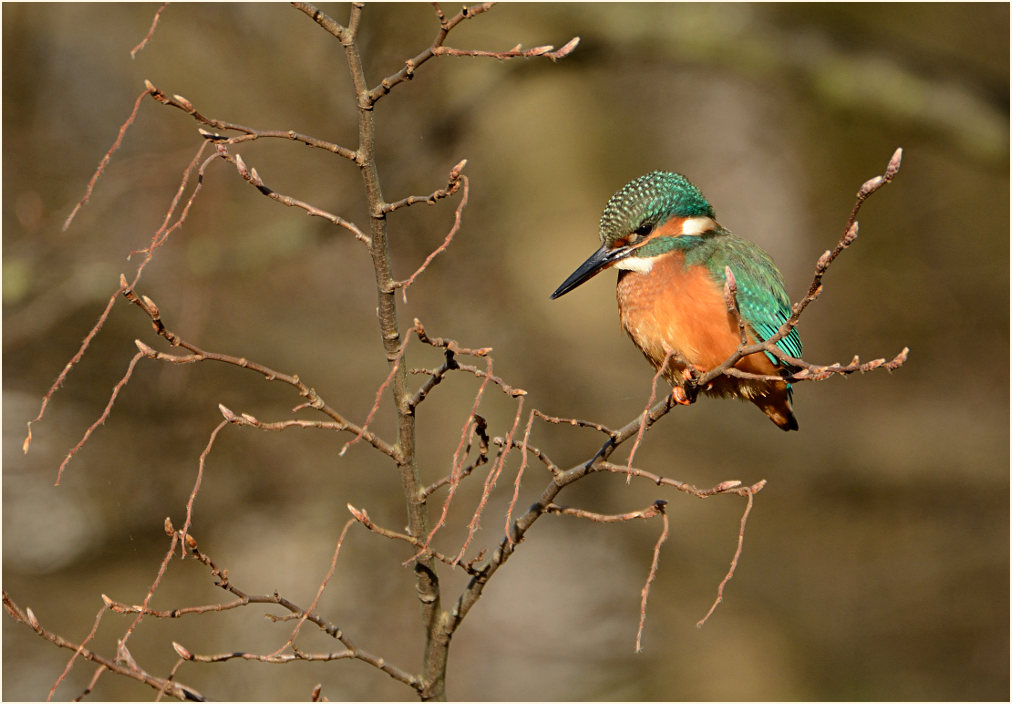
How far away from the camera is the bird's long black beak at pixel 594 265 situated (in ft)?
7.89

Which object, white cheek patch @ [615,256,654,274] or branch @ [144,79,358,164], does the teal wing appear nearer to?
white cheek patch @ [615,256,654,274]

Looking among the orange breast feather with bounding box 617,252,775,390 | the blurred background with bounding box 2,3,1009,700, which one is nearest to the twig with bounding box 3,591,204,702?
the orange breast feather with bounding box 617,252,775,390

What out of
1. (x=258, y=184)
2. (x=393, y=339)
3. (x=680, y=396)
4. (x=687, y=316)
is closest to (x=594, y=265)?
(x=687, y=316)

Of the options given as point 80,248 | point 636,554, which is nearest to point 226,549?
point 80,248

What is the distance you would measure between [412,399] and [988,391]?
534 cm

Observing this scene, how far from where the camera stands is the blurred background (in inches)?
175

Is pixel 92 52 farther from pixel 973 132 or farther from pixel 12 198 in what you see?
pixel 973 132

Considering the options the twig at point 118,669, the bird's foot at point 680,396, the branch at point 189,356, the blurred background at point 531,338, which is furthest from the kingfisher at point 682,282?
the blurred background at point 531,338

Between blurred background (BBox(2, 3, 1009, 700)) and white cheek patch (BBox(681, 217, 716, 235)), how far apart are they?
1.81 m

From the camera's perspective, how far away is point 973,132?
155 inches

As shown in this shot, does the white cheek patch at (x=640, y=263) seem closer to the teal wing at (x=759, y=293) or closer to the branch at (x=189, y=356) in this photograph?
the teal wing at (x=759, y=293)

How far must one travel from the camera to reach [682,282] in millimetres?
2418

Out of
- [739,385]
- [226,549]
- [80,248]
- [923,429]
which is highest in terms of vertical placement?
[923,429]

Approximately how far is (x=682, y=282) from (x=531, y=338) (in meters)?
3.08
